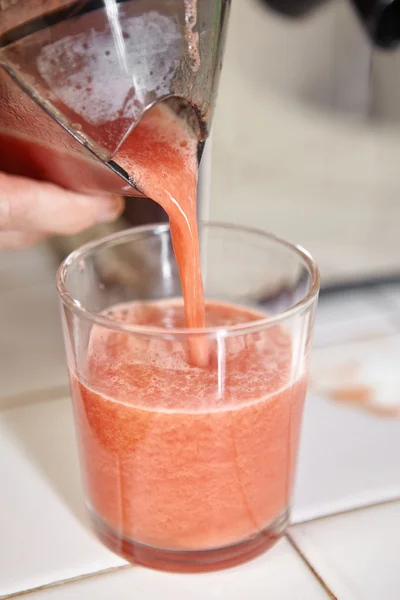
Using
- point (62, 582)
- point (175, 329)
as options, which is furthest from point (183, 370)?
point (62, 582)

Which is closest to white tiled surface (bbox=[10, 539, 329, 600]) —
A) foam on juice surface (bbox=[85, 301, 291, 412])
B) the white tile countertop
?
the white tile countertop

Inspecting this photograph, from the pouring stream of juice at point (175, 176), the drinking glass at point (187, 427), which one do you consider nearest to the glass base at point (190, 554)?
the drinking glass at point (187, 427)

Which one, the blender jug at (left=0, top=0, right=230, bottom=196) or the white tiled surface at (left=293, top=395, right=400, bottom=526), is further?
the white tiled surface at (left=293, top=395, right=400, bottom=526)

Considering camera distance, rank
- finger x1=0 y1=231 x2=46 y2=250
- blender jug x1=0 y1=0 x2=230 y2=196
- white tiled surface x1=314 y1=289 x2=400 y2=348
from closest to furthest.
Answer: blender jug x1=0 y1=0 x2=230 y2=196
finger x1=0 y1=231 x2=46 y2=250
white tiled surface x1=314 y1=289 x2=400 y2=348

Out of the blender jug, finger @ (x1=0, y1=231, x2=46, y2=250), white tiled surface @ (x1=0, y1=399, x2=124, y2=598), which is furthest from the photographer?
finger @ (x1=0, y1=231, x2=46, y2=250)

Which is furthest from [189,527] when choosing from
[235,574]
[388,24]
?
[388,24]

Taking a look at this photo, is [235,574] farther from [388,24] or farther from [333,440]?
[388,24]

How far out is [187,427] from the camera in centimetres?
37

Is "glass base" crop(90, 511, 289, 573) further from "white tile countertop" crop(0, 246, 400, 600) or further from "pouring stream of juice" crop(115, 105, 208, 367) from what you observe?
"pouring stream of juice" crop(115, 105, 208, 367)

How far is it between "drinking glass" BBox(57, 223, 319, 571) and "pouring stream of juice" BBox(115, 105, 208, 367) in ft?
0.07

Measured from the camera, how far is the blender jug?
1.01 feet

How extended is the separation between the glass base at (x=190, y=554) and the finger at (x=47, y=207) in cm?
20

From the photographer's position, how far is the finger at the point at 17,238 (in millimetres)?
515

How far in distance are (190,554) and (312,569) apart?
7 cm
